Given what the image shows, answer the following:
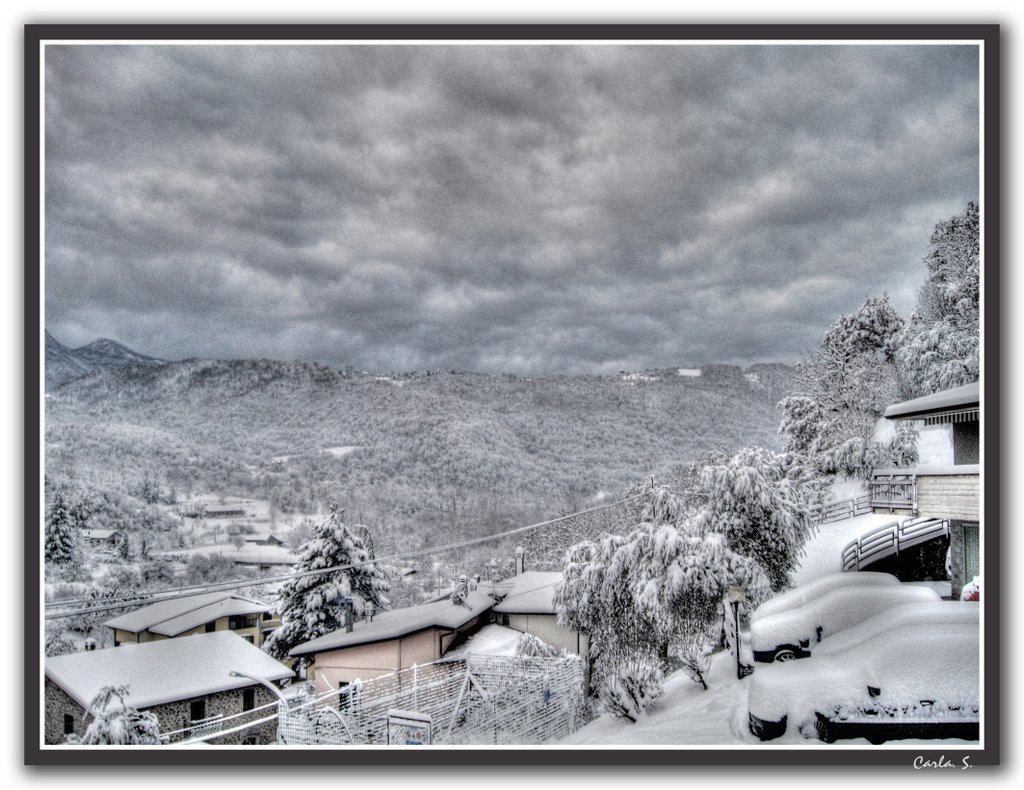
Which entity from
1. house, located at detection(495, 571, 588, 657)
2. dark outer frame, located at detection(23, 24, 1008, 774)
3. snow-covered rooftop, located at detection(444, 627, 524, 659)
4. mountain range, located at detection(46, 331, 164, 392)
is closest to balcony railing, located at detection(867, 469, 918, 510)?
dark outer frame, located at detection(23, 24, 1008, 774)

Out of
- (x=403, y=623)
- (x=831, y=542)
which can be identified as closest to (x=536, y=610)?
(x=403, y=623)

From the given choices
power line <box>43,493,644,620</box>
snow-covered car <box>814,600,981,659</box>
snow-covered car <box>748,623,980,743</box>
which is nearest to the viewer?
snow-covered car <box>748,623,980,743</box>

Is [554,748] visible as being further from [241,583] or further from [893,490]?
[893,490]

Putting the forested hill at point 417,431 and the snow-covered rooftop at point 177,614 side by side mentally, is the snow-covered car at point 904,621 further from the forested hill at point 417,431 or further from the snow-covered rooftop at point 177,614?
the snow-covered rooftop at point 177,614

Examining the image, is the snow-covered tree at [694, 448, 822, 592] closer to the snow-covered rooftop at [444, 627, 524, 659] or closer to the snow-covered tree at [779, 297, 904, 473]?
the snow-covered tree at [779, 297, 904, 473]
